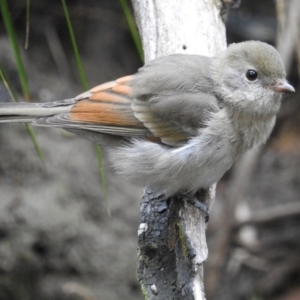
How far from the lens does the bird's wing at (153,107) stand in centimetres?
383

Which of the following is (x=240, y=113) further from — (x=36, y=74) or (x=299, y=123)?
(x=299, y=123)

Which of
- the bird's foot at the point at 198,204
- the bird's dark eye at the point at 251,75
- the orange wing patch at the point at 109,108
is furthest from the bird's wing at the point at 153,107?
the bird's foot at the point at 198,204

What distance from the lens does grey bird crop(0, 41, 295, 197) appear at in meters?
3.80

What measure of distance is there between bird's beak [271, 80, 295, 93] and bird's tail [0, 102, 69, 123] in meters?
1.26

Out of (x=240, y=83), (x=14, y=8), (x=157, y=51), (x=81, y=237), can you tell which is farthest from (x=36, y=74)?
(x=240, y=83)

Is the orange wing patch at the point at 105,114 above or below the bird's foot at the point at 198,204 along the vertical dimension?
above

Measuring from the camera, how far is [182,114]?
12.6ft

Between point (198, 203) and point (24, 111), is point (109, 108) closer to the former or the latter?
point (24, 111)

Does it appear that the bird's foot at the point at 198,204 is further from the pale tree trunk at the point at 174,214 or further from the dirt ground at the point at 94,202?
the dirt ground at the point at 94,202

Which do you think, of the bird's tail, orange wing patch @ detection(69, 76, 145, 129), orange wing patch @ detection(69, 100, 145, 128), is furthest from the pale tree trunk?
the bird's tail

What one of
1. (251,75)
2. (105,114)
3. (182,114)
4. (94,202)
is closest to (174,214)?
(182,114)

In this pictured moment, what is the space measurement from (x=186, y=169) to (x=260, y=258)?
2.97 metres

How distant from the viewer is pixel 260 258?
21.2ft

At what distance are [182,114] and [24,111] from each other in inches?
36.4
